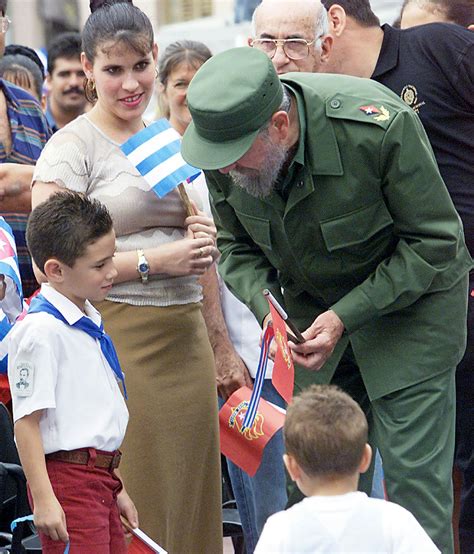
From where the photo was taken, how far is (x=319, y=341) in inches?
156

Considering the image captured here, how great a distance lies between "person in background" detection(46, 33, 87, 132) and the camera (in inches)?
305

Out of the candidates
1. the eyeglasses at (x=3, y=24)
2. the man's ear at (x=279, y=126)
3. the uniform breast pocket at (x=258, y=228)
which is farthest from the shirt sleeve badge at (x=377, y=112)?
the eyeglasses at (x=3, y=24)

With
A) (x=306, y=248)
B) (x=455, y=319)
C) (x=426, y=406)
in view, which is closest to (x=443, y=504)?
(x=426, y=406)

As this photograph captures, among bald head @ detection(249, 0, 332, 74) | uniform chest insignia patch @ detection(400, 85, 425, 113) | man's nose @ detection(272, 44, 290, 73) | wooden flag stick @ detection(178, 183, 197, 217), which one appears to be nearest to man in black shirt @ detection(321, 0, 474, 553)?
uniform chest insignia patch @ detection(400, 85, 425, 113)

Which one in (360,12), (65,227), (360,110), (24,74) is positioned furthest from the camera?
(24,74)

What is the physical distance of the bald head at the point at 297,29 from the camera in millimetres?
4824

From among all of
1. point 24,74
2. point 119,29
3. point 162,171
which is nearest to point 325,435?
point 162,171

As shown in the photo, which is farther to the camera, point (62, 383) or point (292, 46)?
point (292, 46)

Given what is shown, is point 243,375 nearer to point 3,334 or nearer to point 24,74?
point 3,334

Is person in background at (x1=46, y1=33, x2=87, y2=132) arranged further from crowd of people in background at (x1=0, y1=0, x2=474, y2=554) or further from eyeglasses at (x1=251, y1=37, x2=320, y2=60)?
eyeglasses at (x1=251, y1=37, x2=320, y2=60)

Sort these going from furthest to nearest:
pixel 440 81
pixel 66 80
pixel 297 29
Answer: pixel 66 80 < pixel 297 29 < pixel 440 81

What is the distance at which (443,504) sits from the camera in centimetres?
399

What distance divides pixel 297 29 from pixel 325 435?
7.20 ft

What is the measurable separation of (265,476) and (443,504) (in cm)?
115
